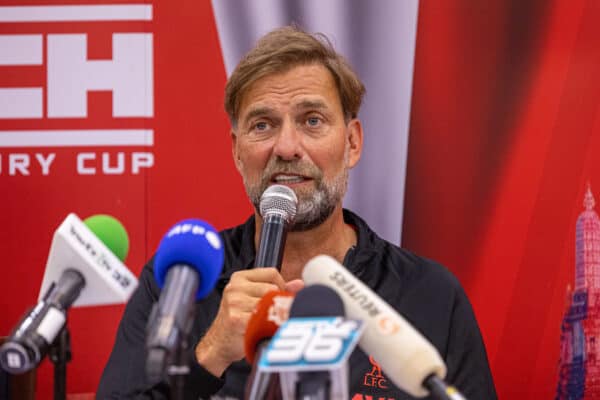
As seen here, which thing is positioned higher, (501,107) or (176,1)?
(176,1)

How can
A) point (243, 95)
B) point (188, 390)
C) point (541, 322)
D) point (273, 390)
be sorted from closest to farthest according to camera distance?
point (273, 390), point (188, 390), point (243, 95), point (541, 322)

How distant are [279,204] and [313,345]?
844 mm

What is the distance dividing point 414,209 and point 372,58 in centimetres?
52

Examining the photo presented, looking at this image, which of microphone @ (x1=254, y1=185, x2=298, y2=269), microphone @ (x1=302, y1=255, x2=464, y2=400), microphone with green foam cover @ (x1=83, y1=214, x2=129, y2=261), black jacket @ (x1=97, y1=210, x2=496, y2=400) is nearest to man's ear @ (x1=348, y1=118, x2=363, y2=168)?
black jacket @ (x1=97, y1=210, x2=496, y2=400)

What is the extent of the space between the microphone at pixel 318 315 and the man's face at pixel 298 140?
3.75ft

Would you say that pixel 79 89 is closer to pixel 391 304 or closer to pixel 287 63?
pixel 287 63

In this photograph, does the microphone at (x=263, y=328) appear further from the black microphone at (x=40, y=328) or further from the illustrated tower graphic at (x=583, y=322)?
the illustrated tower graphic at (x=583, y=322)

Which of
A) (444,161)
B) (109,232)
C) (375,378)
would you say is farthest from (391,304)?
(109,232)

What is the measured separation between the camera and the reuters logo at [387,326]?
1013 millimetres

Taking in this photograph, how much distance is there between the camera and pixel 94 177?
8.73 feet

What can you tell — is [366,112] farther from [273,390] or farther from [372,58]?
[273,390]

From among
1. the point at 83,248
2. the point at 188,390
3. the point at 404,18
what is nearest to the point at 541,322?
the point at 404,18

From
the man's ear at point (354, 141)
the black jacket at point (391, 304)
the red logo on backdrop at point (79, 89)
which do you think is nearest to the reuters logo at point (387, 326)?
the black jacket at point (391, 304)

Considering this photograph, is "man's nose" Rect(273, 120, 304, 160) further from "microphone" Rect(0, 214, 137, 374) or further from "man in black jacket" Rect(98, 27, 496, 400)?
"microphone" Rect(0, 214, 137, 374)
